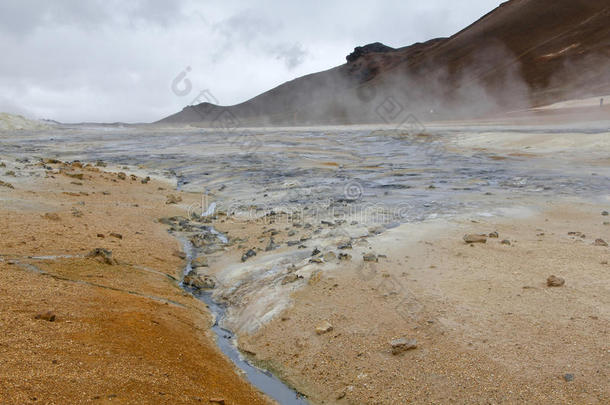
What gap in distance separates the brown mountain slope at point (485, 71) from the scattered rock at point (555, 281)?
39417mm

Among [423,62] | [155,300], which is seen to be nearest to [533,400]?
[155,300]

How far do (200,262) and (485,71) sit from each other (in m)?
58.3

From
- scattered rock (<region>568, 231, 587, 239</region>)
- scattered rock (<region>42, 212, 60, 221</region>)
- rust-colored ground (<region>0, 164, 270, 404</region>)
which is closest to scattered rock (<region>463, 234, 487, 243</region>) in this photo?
scattered rock (<region>568, 231, 587, 239</region>)

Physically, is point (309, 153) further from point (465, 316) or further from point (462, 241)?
point (465, 316)

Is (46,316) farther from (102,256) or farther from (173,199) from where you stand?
(173,199)

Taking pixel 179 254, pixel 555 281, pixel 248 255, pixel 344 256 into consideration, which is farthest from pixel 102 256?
pixel 555 281

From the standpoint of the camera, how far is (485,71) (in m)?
57.2

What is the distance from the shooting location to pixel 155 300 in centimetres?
424

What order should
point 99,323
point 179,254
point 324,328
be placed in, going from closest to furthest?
point 99,323
point 324,328
point 179,254

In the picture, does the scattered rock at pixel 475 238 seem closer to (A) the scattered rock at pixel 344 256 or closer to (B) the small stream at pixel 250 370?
(A) the scattered rock at pixel 344 256

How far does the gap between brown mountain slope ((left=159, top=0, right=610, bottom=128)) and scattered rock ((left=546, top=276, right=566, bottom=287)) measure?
39.4 m

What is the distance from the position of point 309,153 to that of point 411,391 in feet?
51.0

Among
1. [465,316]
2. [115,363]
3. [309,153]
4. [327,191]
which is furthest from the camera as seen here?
[309,153]

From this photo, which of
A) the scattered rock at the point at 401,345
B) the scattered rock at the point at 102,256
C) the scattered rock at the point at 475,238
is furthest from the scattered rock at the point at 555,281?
the scattered rock at the point at 102,256
